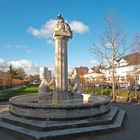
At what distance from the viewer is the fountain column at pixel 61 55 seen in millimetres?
15047

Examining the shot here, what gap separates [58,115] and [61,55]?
4592mm

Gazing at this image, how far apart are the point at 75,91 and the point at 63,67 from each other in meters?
1.87

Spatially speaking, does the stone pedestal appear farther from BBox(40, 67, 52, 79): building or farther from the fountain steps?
the fountain steps

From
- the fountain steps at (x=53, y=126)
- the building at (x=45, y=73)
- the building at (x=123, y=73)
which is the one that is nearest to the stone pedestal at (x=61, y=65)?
the building at (x=45, y=73)

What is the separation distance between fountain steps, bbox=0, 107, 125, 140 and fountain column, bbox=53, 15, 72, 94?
3.55 meters

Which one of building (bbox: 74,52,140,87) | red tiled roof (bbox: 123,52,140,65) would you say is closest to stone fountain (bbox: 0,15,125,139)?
building (bbox: 74,52,140,87)

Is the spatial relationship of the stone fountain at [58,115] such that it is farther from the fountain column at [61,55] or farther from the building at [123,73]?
the building at [123,73]

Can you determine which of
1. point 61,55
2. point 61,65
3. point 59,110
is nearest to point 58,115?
point 59,110

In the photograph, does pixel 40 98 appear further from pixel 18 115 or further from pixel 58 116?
pixel 58 116

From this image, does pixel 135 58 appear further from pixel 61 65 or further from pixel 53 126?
pixel 53 126

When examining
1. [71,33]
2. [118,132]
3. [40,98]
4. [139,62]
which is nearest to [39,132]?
[118,132]

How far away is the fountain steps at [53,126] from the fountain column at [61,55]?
3.55m

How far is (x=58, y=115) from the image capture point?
11.6 meters

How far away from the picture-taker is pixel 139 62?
40344 mm
